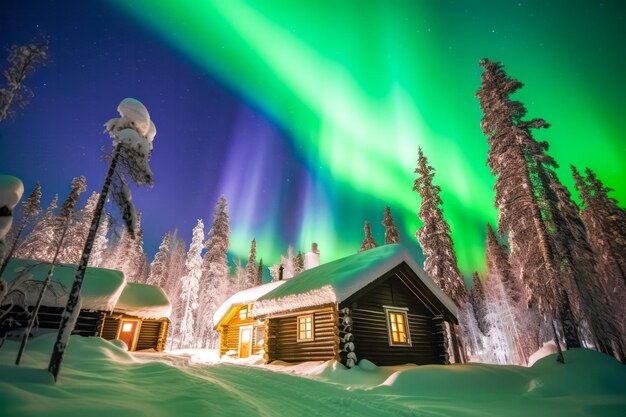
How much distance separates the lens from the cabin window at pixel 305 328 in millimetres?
15391

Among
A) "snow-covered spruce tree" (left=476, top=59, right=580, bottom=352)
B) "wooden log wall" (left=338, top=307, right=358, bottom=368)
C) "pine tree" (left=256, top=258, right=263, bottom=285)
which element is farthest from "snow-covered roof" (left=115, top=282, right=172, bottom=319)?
"pine tree" (left=256, top=258, right=263, bottom=285)

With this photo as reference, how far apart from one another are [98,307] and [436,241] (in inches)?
968

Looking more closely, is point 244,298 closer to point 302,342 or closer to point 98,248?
point 302,342

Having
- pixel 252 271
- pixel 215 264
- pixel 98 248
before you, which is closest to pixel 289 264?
pixel 252 271

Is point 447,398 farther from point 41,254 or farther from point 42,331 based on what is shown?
point 41,254

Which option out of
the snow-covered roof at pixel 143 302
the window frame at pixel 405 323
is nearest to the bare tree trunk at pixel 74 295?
the window frame at pixel 405 323

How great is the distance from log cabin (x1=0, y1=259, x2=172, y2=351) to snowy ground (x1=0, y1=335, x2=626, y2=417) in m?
4.34

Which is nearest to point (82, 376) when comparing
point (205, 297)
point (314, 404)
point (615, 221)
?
point (314, 404)

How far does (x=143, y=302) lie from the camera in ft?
73.6

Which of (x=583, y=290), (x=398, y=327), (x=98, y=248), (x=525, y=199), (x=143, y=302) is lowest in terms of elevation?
(x=398, y=327)

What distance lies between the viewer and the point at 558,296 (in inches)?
567

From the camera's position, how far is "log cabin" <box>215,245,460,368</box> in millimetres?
14211

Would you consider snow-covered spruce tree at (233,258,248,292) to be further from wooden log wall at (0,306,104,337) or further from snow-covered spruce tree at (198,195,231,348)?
wooden log wall at (0,306,104,337)

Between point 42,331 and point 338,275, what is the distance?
16.1m
